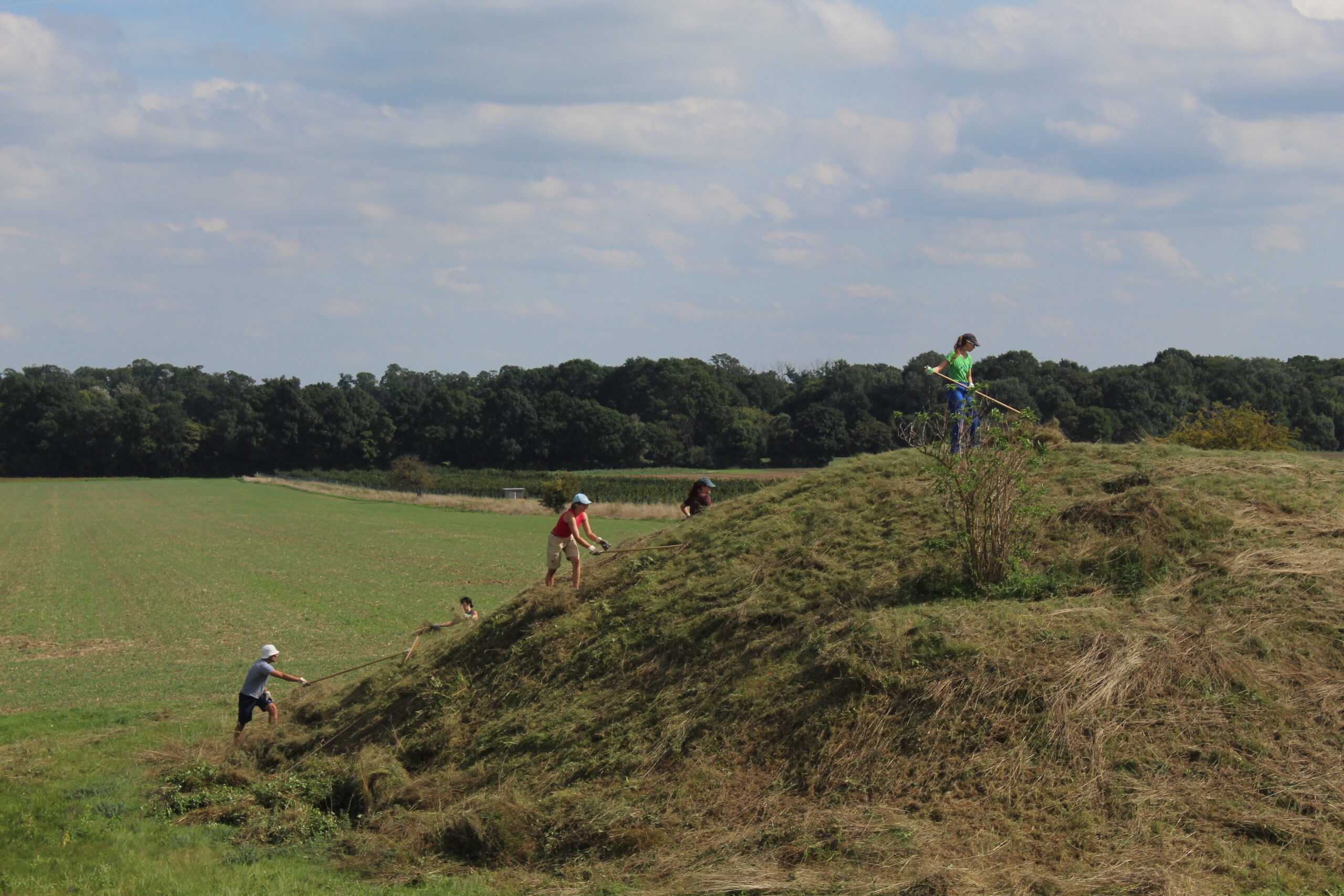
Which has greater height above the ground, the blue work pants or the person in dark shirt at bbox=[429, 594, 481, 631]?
the blue work pants

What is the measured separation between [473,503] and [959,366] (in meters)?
68.2

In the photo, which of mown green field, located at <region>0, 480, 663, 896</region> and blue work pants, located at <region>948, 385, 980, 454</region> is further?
blue work pants, located at <region>948, 385, 980, 454</region>

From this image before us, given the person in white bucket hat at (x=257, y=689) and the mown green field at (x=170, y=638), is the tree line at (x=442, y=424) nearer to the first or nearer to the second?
the mown green field at (x=170, y=638)

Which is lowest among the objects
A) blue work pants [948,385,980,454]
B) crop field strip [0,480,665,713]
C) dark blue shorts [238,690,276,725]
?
crop field strip [0,480,665,713]

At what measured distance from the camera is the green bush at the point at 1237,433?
23.4 metres

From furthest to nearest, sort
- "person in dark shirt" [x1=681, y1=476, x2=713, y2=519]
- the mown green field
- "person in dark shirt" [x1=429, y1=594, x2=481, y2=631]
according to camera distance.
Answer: "person in dark shirt" [x1=681, y1=476, x2=713, y2=519] → "person in dark shirt" [x1=429, y1=594, x2=481, y2=631] → the mown green field

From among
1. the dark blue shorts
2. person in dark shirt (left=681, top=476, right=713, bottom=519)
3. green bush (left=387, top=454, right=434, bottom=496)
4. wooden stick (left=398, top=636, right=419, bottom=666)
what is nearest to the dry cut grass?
green bush (left=387, top=454, right=434, bottom=496)

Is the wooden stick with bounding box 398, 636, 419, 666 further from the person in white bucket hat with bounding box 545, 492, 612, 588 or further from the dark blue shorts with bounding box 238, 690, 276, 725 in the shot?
the person in white bucket hat with bounding box 545, 492, 612, 588

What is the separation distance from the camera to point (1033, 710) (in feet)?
32.5

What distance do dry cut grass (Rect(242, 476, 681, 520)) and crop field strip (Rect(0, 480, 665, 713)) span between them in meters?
2.85

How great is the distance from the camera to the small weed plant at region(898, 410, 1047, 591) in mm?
11789

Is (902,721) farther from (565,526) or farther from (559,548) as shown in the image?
(559,548)

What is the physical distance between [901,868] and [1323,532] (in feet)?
23.3

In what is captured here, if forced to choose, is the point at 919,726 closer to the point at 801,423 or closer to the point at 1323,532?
the point at 1323,532
